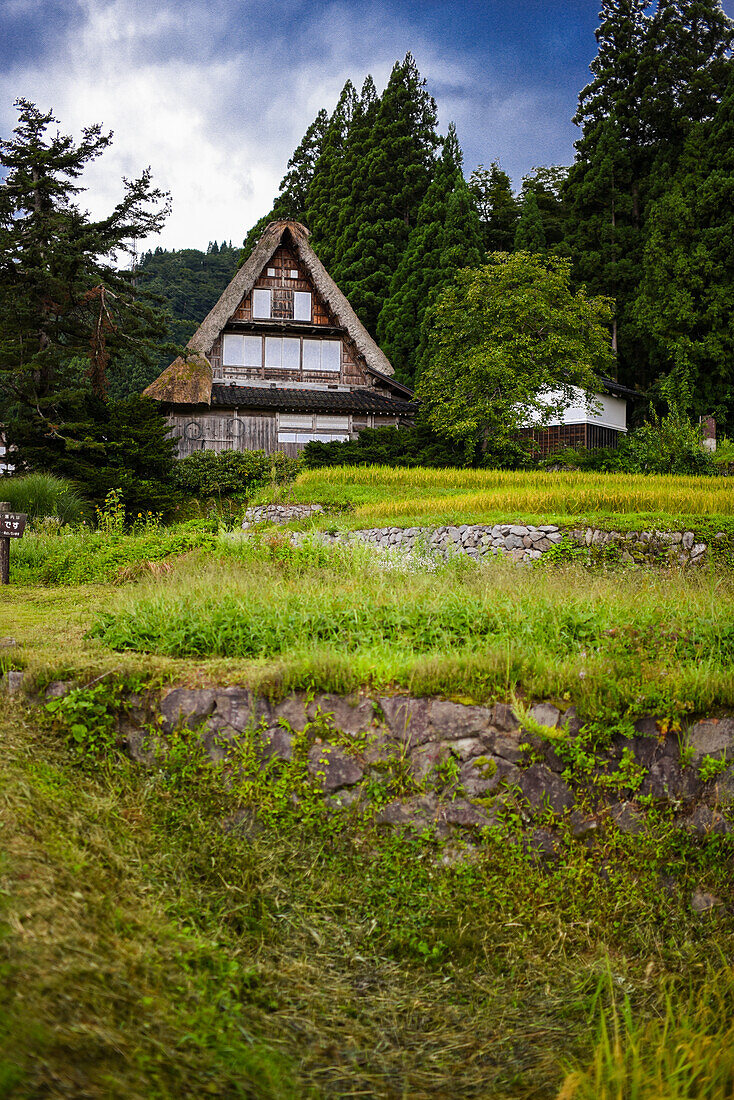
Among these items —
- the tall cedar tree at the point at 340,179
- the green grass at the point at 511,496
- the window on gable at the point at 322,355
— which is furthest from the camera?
the tall cedar tree at the point at 340,179

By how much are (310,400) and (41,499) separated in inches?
453

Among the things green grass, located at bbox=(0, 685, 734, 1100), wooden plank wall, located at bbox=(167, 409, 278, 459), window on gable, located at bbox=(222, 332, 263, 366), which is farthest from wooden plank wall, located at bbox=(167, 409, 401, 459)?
green grass, located at bbox=(0, 685, 734, 1100)

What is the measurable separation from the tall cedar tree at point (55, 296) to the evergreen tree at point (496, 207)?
20687 millimetres

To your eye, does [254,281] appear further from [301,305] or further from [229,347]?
[229,347]

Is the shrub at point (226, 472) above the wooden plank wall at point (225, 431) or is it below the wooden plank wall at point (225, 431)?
below

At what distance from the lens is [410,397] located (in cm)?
2711

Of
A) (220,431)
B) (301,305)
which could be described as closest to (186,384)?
(220,431)

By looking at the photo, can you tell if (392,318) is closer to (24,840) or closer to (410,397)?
(410,397)

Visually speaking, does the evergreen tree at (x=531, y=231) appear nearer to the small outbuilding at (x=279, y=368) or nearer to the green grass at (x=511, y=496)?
the small outbuilding at (x=279, y=368)

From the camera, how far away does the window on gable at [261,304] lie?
25.2 meters

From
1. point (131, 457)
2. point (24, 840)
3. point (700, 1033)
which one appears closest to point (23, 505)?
point (131, 457)

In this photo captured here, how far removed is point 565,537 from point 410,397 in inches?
665

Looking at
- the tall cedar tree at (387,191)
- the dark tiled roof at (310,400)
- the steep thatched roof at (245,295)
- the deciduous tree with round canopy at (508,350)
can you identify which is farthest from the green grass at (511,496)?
the tall cedar tree at (387,191)

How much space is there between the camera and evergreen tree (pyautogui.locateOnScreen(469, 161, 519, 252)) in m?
36.8
